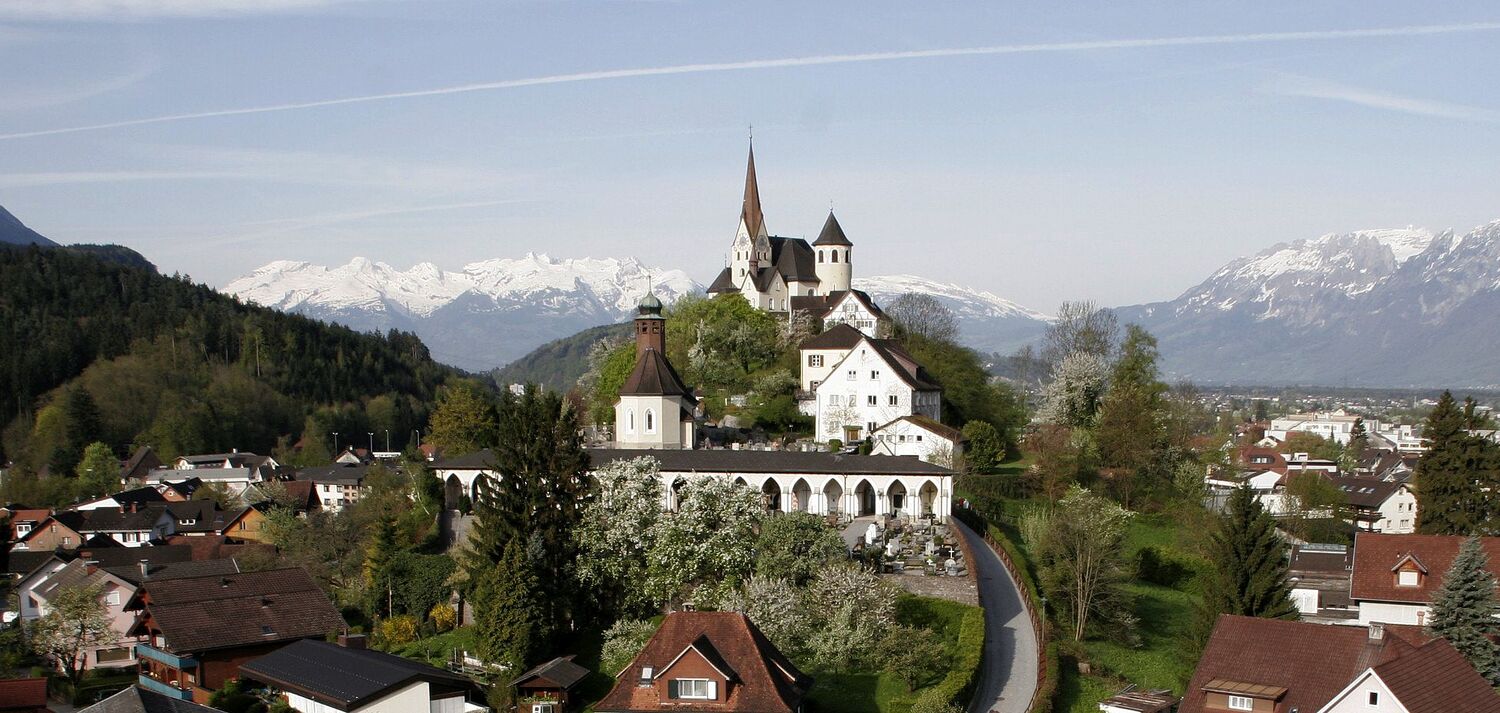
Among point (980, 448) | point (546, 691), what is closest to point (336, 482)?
point (980, 448)

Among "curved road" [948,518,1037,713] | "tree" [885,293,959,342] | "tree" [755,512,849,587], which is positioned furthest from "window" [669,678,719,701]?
"tree" [885,293,959,342]

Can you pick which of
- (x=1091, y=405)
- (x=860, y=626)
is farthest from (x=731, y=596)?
(x=1091, y=405)

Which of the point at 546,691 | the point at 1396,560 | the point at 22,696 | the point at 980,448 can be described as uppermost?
the point at 980,448

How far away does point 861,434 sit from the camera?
209 feet

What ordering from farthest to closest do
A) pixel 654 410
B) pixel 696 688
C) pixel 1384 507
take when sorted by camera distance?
pixel 1384 507
pixel 654 410
pixel 696 688

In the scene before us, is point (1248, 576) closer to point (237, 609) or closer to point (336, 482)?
point (237, 609)

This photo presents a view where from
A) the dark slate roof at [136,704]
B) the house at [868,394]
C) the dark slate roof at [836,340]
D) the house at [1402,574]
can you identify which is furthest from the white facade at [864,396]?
the dark slate roof at [136,704]

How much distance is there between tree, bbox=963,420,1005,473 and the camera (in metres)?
59.4

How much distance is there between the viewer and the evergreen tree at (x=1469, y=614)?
109 ft

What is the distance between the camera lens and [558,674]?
3609 centimetres

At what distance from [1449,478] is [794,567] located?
97.2 ft

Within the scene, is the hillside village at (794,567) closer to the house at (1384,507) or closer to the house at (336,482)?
the house at (1384,507)

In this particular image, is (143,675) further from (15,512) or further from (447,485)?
(15,512)

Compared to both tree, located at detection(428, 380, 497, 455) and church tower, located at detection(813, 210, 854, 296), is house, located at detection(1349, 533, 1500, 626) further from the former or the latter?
church tower, located at detection(813, 210, 854, 296)
